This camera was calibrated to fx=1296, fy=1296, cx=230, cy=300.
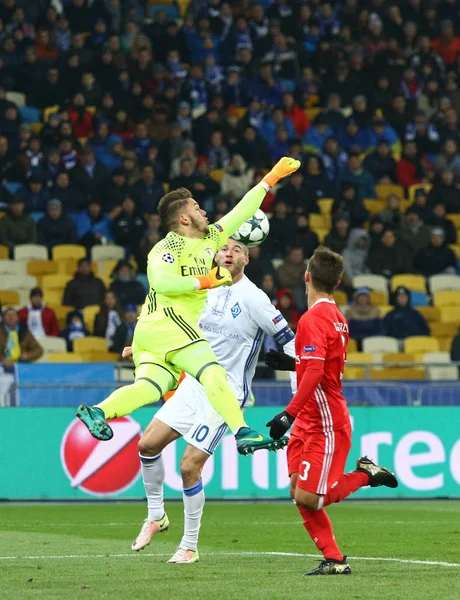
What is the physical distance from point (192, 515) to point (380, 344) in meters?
12.0

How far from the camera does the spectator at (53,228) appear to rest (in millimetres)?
22500

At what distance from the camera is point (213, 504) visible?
16875 mm

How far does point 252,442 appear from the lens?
28.2 feet

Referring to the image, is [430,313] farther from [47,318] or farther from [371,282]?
[47,318]

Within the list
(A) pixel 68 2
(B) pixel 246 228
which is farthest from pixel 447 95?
(B) pixel 246 228

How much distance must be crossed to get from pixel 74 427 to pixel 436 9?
16.7 metres

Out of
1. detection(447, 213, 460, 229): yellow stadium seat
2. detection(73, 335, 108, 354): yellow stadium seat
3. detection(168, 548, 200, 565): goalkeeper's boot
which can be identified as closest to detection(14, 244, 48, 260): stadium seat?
detection(73, 335, 108, 354): yellow stadium seat

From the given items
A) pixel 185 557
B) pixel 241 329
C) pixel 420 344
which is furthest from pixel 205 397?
pixel 420 344

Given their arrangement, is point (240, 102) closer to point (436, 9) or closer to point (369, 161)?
point (369, 161)

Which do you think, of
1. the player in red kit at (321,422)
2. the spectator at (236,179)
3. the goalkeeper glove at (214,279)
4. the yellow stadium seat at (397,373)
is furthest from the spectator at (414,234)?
the player in red kit at (321,422)

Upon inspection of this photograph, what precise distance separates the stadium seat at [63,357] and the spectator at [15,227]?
3.17 meters

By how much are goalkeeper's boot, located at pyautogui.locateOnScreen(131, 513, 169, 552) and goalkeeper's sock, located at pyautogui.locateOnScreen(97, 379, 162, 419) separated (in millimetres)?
1125

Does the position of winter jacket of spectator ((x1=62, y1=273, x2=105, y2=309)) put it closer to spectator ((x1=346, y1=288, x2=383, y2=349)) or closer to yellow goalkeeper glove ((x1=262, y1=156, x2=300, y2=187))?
spectator ((x1=346, y1=288, x2=383, y2=349))

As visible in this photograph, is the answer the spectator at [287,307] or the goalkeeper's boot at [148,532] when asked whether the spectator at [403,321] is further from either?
the goalkeeper's boot at [148,532]
